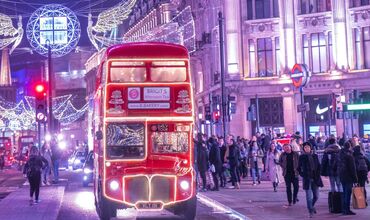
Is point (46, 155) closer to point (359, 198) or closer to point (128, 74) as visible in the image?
point (128, 74)

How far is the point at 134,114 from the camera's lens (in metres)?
16.9

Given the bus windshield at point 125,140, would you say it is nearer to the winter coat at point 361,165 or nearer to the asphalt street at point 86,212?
the asphalt street at point 86,212

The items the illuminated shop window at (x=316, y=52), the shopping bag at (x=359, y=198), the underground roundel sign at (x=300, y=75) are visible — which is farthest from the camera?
the illuminated shop window at (x=316, y=52)

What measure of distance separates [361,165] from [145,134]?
5.31 m

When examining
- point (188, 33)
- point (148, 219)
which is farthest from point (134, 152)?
point (188, 33)

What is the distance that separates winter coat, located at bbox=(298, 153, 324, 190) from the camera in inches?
687

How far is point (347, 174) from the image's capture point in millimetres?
17422

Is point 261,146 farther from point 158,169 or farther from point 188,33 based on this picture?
point 188,33

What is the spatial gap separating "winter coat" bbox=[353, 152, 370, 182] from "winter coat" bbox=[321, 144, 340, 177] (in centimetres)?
47

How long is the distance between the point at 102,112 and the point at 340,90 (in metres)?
34.7

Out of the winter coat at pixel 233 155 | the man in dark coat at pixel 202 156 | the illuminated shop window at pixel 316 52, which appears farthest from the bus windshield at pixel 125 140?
the illuminated shop window at pixel 316 52

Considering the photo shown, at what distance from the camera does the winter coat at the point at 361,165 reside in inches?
710

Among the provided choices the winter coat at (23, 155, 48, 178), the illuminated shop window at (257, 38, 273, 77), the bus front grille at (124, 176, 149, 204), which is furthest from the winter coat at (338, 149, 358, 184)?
the illuminated shop window at (257, 38, 273, 77)

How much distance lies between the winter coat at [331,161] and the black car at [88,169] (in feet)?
40.0
